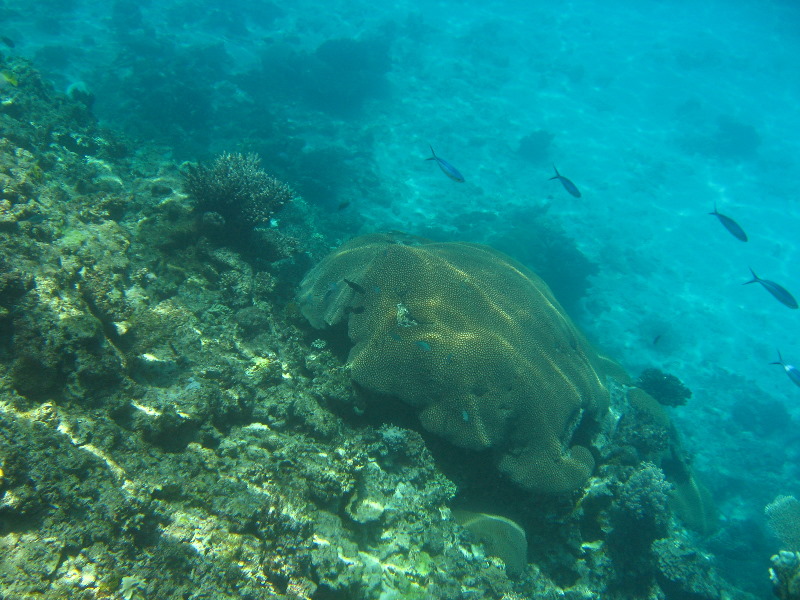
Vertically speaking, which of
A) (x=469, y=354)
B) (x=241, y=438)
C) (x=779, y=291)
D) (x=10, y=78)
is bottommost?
(x=779, y=291)

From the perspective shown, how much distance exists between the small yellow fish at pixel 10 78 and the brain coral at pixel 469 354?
875 cm

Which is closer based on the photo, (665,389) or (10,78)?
(10,78)

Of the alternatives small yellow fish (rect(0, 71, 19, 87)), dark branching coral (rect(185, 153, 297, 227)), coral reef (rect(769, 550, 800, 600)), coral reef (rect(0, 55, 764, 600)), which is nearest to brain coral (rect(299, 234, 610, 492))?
coral reef (rect(0, 55, 764, 600))

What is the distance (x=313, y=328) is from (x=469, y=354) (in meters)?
2.38

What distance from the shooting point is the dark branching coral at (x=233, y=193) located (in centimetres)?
615

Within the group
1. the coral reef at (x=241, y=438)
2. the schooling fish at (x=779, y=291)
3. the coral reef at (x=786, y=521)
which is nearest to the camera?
the coral reef at (x=241, y=438)

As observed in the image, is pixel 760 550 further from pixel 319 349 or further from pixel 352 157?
pixel 352 157

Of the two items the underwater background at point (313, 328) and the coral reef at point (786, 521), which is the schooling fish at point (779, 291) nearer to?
the underwater background at point (313, 328)

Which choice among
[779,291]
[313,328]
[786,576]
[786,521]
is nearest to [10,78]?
[313,328]

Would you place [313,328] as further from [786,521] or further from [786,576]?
[786,521]

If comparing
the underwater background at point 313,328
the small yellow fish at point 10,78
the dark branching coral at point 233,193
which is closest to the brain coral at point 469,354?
the underwater background at point 313,328

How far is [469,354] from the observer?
15.2 ft

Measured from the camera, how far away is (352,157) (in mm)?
14367

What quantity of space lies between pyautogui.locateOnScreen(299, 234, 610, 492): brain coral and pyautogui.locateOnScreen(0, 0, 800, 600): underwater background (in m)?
0.32
